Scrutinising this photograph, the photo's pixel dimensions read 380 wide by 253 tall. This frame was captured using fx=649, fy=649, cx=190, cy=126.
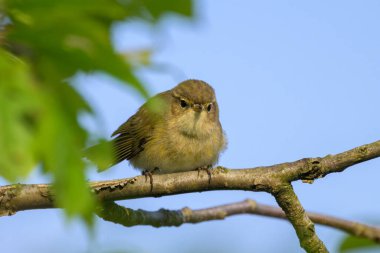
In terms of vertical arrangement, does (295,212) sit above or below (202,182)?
below

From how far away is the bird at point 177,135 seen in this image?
7.27 metres

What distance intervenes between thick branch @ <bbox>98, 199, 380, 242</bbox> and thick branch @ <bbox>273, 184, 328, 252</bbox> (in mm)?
357

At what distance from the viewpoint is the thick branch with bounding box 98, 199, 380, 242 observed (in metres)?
4.83

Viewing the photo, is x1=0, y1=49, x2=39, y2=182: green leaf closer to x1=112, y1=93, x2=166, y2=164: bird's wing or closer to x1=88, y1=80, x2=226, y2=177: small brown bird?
x1=88, y1=80, x2=226, y2=177: small brown bird

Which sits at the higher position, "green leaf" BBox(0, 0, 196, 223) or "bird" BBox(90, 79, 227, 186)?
"bird" BBox(90, 79, 227, 186)

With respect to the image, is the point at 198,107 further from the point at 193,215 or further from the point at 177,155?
the point at 193,215

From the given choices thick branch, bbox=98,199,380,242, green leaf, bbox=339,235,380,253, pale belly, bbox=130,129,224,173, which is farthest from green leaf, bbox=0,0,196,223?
pale belly, bbox=130,129,224,173

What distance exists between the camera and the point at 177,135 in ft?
24.6

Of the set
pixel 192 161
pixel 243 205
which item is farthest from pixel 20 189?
pixel 192 161

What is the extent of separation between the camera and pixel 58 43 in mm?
1873

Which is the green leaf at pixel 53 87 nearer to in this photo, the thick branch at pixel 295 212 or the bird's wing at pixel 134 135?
the thick branch at pixel 295 212

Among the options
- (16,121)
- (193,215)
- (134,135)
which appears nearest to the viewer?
(16,121)

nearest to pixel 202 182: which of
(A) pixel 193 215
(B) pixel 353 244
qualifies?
(A) pixel 193 215

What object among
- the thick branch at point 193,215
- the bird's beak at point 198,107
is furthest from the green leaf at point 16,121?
the bird's beak at point 198,107
